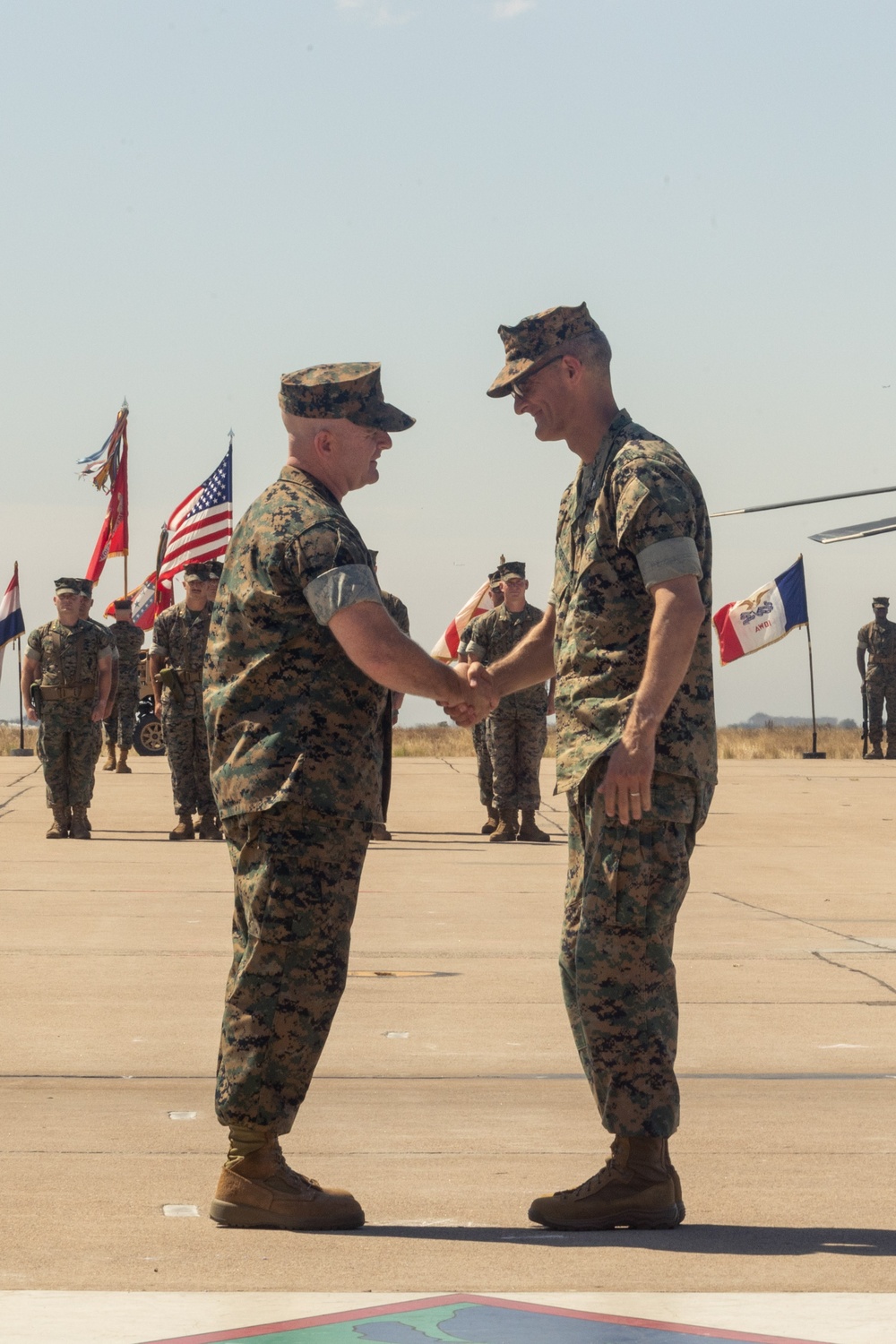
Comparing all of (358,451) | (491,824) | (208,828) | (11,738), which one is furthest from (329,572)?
(11,738)

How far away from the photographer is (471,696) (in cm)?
459

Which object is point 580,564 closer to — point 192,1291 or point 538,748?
point 192,1291

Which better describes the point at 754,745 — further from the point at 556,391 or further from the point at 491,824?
the point at 556,391

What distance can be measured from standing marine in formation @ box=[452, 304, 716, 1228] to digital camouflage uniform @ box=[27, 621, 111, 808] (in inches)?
403

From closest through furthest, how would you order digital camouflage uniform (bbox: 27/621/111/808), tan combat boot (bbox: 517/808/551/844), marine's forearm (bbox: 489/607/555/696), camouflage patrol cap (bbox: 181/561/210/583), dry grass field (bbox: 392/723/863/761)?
marine's forearm (bbox: 489/607/555/696) < camouflage patrol cap (bbox: 181/561/210/583) < digital camouflage uniform (bbox: 27/621/111/808) < tan combat boot (bbox: 517/808/551/844) < dry grass field (bbox: 392/723/863/761)

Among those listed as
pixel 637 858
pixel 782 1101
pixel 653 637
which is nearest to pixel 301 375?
pixel 653 637

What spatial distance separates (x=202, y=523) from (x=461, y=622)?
3.30m

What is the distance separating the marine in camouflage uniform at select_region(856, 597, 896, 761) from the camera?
89.5 feet

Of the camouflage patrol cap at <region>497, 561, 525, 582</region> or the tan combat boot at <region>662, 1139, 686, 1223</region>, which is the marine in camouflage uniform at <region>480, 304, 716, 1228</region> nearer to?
the tan combat boot at <region>662, 1139, 686, 1223</region>

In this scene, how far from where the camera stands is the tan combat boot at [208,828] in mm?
13774

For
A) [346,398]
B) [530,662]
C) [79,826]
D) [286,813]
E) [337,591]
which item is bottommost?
[79,826]

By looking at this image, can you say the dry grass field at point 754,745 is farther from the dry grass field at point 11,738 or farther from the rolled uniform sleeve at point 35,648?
the rolled uniform sleeve at point 35,648

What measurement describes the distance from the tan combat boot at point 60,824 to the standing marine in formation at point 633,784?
10.1 m

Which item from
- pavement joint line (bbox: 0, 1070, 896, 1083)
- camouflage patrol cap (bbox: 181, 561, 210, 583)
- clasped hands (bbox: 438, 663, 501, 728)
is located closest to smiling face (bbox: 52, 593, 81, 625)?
camouflage patrol cap (bbox: 181, 561, 210, 583)
